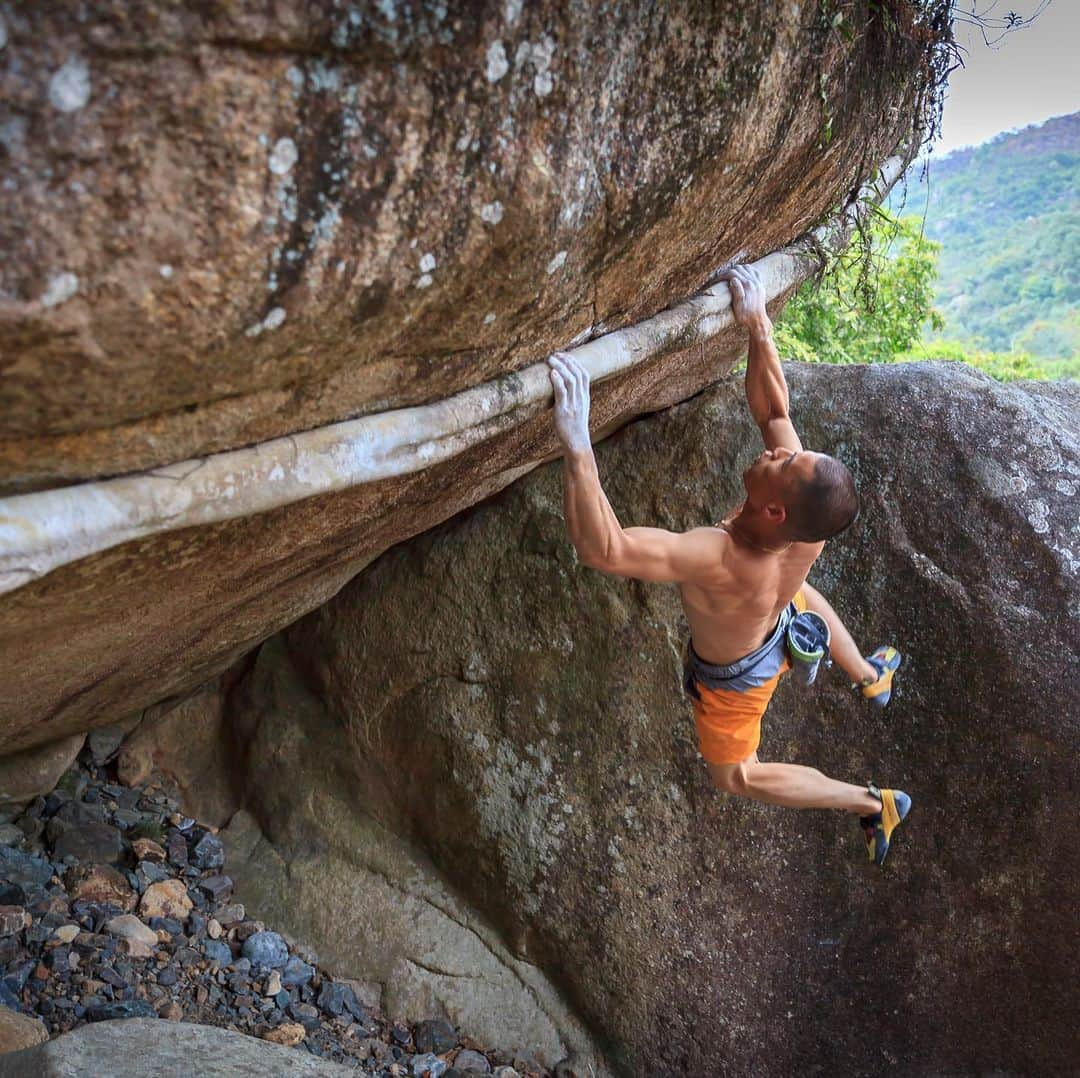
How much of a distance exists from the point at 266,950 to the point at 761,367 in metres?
2.94

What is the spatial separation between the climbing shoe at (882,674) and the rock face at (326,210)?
143 cm

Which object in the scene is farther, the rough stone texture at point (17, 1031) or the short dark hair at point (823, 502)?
the rough stone texture at point (17, 1031)

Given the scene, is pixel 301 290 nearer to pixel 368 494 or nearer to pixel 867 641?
pixel 368 494

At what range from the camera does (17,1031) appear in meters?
3.27

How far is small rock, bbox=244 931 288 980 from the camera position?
4273 mm

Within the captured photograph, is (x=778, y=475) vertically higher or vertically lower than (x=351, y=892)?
higher

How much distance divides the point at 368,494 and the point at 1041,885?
2.73 meters

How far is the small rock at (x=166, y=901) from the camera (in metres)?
4.32

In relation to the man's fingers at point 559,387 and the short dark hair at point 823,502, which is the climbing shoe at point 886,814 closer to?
the short dark hair at point 823,502

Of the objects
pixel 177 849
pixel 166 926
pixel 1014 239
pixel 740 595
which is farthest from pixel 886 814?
pixel 1014 239

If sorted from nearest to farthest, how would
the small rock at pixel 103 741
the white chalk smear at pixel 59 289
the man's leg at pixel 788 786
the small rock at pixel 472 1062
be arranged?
1. the white chalk smear at pixel 59 289
2. the man's leg at pixel 788 786
3. the small rock at pixel 472 1062
4. the small rock at pixel 103 741

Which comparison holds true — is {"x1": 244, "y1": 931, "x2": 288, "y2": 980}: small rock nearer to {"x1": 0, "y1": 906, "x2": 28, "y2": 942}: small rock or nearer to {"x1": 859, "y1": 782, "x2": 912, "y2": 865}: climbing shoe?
{"x1": 0, "y1": 906, "x2": 28, "y2": 942}: small rock

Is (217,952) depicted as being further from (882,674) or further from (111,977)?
(882,674)

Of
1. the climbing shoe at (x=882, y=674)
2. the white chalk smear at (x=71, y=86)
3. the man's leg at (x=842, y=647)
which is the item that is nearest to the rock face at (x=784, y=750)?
the climbing shoe at (x=882, y=674)
